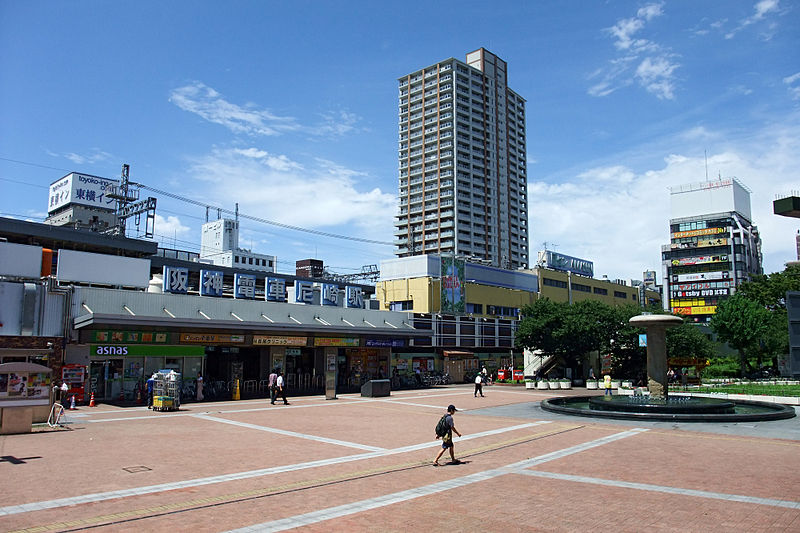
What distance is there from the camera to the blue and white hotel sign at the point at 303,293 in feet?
150

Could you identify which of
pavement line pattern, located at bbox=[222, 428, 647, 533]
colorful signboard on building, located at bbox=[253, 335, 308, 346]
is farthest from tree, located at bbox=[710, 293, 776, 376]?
pavement line pattern, located at bbox=[222, 428, 647, 533]

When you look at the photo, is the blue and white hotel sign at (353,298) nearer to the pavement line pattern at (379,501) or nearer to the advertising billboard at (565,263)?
the pavement line pattern at (379,501)

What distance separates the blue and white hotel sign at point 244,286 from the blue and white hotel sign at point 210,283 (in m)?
2.27

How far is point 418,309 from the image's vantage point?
6141 centimetres

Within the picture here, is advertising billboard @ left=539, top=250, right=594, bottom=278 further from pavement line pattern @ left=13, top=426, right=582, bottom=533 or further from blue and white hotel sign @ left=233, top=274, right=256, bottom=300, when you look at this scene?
pavement line pattern @ left=13, top=426, right=582, bottom=533

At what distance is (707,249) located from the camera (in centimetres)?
11500

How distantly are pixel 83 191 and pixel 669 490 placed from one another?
61988 millimetres

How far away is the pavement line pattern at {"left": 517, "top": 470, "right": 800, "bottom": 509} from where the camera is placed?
11.3 metres

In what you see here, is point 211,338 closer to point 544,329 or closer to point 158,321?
point 158,321

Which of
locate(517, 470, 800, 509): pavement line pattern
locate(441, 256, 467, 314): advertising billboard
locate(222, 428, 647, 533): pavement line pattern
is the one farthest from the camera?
locate(441, 256, 467, 314): advertising billboard

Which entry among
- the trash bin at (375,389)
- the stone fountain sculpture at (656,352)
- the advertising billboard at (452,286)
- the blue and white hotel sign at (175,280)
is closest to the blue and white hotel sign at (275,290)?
the blue and white hotel sign at (175,280)

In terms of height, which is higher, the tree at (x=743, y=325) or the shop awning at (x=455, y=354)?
the tree at (x=743, y=325)

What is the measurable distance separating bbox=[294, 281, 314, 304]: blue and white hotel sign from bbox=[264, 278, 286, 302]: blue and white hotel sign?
141 cm

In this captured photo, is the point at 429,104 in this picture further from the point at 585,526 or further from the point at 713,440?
the point at 585,526
